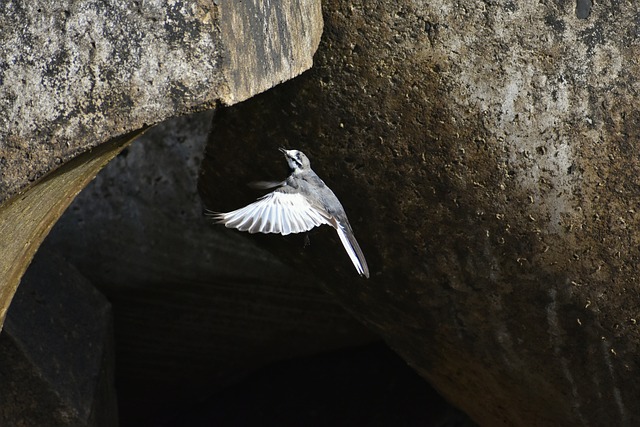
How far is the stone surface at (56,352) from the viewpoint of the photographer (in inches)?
109

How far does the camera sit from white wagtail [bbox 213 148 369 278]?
7.07 feet

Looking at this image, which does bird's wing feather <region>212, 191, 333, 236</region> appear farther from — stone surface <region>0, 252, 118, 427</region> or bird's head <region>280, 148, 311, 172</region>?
stone surface <region>0, 252, 118, 427</region>

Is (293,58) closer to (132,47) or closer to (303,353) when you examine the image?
(132,47)

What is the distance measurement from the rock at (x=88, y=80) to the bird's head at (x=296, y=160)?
0.36 m

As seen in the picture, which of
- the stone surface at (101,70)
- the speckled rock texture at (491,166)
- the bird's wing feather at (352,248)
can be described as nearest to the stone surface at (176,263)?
the speckled rock texture at (491,166)

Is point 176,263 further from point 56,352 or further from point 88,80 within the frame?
point 88,80

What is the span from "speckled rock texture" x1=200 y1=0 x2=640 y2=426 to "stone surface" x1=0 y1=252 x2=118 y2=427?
2.54ft

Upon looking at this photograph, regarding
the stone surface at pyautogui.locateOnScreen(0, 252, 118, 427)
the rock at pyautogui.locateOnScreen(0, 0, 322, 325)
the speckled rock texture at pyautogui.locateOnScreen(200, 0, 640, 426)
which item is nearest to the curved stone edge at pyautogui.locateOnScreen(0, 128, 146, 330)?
the rock at pyautogui.locateOnScreen(0, 0, 322, 325)

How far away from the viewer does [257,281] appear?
350 cm

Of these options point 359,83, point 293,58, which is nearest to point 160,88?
point 293,58

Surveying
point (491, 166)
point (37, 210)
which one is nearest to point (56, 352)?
point (37, 210)

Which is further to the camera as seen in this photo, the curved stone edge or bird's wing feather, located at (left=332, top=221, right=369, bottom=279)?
bird's wing feather, located at (left=332, top=221, right=369, bottom=279)

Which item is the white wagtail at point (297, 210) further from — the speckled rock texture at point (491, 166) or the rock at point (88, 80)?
the rock at point (88, 80)

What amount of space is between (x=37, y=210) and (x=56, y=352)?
3.89 ft
